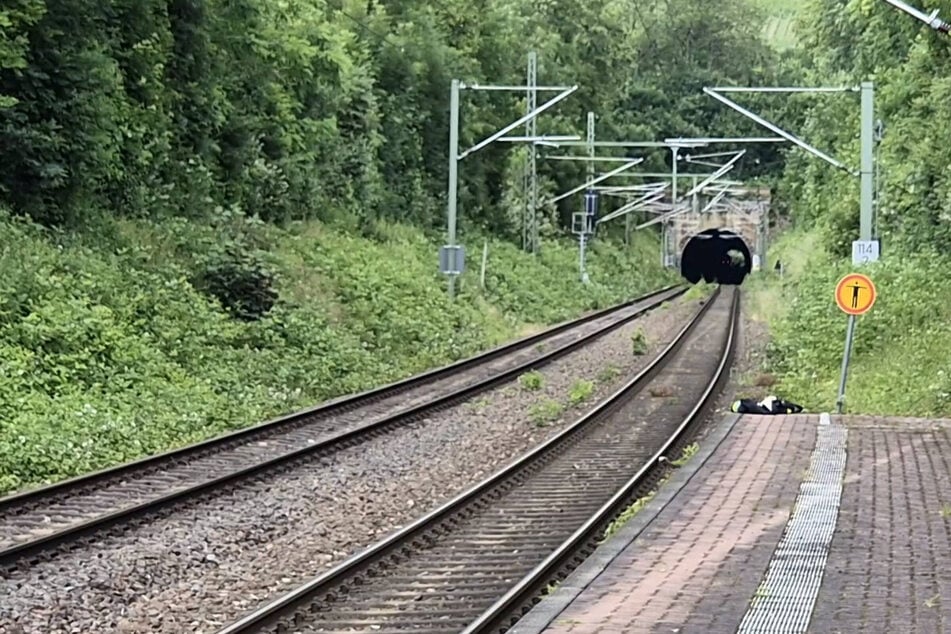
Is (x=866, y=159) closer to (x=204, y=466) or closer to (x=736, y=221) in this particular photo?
(x=204, y=466)

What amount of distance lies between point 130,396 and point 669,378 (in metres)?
11.2

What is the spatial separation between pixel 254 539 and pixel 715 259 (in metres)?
85.7

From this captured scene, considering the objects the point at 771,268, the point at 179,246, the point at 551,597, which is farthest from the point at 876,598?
the point at 771,268

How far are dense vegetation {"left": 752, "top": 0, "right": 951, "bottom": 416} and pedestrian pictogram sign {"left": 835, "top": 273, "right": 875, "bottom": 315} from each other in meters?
1.69

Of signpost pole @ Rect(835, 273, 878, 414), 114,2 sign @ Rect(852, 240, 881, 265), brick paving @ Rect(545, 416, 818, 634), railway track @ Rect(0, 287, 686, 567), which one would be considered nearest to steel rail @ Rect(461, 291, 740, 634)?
brick paving @ Rect(545, 416, 818, 634)

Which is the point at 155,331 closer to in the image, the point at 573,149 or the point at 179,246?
the point at 179,246

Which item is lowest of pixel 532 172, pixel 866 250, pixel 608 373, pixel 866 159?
pixel 608 373

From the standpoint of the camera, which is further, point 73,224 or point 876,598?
point 73,224

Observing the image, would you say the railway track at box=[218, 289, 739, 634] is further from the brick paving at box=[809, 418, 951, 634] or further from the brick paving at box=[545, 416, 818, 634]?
the brick paving at box=[809, 418, 951, 634]

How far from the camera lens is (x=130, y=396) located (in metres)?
16.2

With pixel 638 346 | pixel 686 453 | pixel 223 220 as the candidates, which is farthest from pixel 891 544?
pixel 638 346

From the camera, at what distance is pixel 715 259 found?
93.9 meters

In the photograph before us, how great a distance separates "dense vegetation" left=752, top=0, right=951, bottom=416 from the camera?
66.6 ft

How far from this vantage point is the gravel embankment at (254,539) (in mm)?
8516
